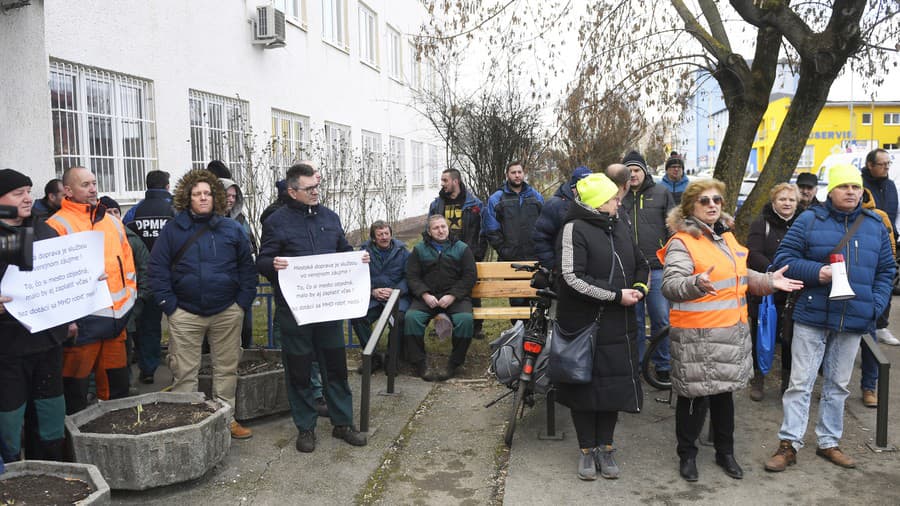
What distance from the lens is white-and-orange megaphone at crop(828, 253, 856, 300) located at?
4.48 m

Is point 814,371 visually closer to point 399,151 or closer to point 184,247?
point 184,247

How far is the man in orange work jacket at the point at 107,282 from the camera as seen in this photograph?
16.4ft

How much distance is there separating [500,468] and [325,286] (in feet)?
5.64

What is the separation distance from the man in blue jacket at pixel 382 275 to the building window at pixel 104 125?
13.0 ft

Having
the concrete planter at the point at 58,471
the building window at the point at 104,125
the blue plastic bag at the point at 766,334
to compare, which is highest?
the building window at the point at 104,125

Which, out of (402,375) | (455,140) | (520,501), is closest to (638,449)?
(520,501)

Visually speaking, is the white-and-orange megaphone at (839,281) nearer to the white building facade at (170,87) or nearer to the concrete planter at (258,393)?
the concrete planter at (258,393)

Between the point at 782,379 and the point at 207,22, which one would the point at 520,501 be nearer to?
the point at 782,379

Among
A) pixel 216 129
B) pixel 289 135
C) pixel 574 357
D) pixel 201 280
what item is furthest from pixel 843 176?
pixel 289 135

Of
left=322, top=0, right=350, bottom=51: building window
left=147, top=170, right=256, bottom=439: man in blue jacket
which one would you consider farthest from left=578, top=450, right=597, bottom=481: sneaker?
left=322, top=0, right=350, bottom=51: building window

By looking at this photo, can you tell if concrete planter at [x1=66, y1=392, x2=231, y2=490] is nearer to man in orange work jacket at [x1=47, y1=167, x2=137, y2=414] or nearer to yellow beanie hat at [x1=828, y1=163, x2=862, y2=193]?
man in orange work jacket at [x1=47, y1=167, x2=137, y2=414]

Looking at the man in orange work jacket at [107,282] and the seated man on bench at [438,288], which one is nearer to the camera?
the man in orange work jacket at [107,282]

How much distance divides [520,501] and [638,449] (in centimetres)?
123

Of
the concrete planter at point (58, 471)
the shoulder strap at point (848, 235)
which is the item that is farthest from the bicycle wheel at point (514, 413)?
the concrete planter at point (58, 471)
